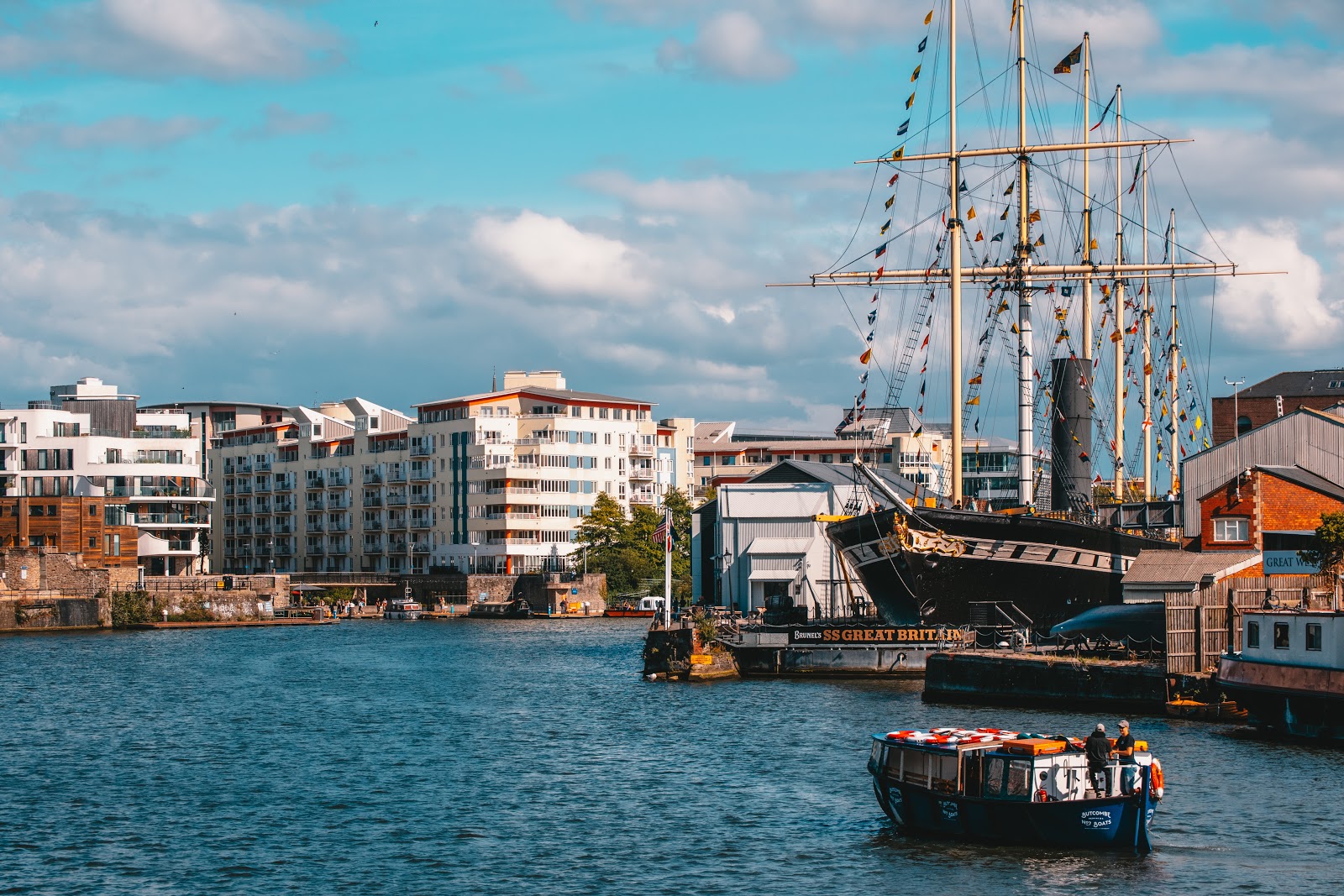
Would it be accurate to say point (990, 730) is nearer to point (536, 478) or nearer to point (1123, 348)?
point (1123, 348)

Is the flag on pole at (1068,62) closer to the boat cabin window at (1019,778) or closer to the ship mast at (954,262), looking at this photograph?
the ship mast at (954,262)

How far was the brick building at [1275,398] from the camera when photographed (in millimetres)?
133625

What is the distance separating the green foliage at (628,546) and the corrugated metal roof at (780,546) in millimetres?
44305

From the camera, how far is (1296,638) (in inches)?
1919

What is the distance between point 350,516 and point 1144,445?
9943cm

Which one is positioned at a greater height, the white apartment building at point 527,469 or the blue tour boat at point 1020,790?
the white apartment building at point 527,469

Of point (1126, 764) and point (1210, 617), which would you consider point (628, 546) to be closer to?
point (1210, 617)

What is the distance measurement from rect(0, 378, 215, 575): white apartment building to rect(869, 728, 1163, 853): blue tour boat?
398ft

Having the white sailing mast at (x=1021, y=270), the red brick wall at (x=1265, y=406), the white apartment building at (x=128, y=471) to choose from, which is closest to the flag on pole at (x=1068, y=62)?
the white sailing mast at (x=1021, y=270)

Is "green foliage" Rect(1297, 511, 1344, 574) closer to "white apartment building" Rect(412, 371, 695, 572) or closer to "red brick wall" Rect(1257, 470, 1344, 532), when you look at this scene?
"red brick wall" Rect(1257, 470, 1344, 532)

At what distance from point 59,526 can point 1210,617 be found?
351ft

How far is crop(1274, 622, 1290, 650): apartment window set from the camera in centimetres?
4916

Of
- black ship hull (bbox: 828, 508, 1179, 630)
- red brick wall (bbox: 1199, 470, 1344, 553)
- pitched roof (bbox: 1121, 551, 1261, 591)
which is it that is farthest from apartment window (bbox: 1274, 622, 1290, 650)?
black ship hull (bbox: 828, 508, 1179, 630)

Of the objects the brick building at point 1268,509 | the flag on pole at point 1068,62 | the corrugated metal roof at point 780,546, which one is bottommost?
the corrugated metal roof at point 780,546
